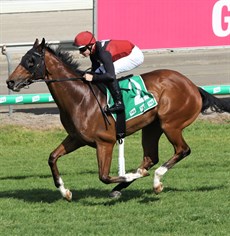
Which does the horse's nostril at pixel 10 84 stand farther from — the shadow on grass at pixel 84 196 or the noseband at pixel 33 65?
the shadow on grass at pixel 84 196

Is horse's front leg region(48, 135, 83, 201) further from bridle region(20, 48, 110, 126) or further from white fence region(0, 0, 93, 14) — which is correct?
white fence region(0, 0, 93, 14)

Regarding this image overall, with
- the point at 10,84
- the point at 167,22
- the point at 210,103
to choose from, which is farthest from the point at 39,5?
the point at 10,84

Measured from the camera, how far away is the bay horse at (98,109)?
32.4 ft

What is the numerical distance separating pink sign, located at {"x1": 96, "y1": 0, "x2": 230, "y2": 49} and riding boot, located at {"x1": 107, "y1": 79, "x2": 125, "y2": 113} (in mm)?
6892

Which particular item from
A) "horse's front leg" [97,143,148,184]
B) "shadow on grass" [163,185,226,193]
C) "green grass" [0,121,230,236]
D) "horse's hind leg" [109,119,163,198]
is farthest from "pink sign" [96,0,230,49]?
"horse's front leg" [97,143,148,184]

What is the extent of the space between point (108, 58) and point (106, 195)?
175 cm

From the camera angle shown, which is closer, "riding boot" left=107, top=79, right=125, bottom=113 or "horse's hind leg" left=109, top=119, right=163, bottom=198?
"riding boot" left=107, top=79, right=125, bottom=113

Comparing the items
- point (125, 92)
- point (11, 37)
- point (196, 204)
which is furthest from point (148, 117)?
point (11, 37)

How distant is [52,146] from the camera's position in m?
15.0

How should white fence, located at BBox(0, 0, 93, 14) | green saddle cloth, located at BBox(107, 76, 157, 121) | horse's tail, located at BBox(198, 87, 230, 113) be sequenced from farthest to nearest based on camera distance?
white fence, located at BBox(0, 0, 93, 14) < horse's tail, located at BBox(198, 87, 230, 113) < green saddle cloth, located at BBox(107, 76, 157, 121)

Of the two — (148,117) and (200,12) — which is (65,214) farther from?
(200,12)

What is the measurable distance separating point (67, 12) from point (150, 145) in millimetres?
23064

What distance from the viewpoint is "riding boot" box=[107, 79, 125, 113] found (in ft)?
32.6

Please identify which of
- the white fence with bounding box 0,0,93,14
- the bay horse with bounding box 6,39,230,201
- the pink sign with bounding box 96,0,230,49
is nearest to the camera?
the bay horse with bounding box 6,39,230,201
